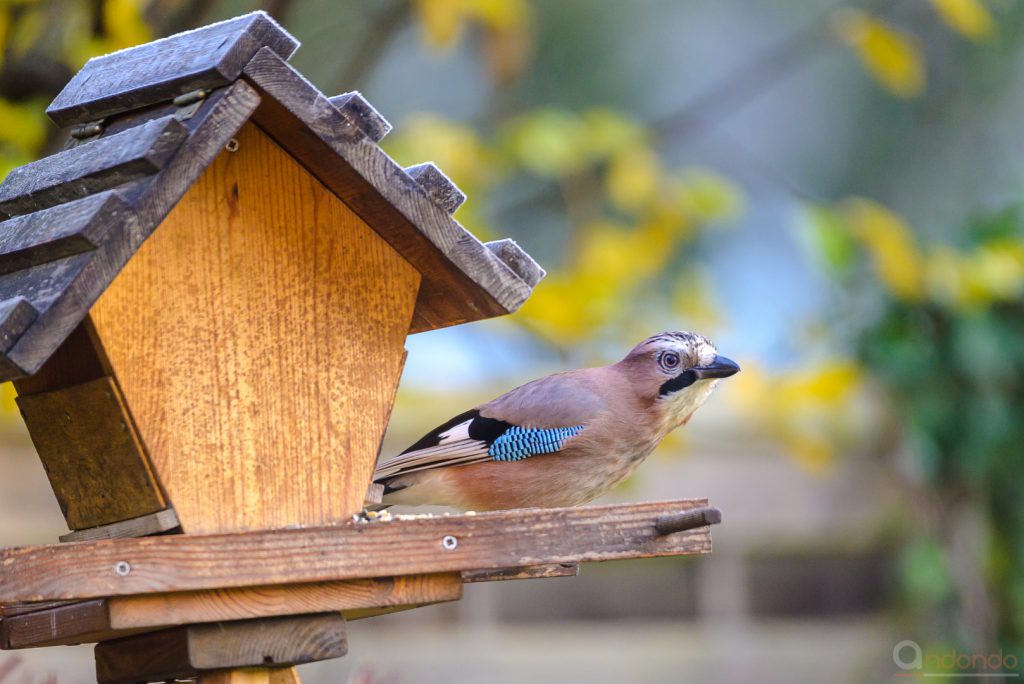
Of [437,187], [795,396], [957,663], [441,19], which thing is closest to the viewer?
[437,187]

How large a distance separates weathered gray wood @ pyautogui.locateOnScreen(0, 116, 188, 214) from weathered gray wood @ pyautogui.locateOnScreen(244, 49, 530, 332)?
0.23 meters

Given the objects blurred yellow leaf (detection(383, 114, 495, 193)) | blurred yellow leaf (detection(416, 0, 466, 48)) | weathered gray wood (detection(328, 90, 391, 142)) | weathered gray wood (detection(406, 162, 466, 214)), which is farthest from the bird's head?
blurred yellow leaf (detection(383, 114, 495, 193))

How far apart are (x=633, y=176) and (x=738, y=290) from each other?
706cm

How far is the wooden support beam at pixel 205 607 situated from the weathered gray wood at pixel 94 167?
822 mm

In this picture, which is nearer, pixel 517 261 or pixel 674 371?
pixel 517 261

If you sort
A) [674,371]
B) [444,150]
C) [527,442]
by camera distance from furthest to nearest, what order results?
[444,150], [674,371], [527,442]

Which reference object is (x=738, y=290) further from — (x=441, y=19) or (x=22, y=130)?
(x=22, y=130)

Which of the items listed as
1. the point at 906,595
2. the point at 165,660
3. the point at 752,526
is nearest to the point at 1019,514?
the point at 906,595

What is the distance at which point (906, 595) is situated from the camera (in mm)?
7727

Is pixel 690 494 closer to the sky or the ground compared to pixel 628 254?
closer to the ground

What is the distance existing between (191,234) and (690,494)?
5.09m

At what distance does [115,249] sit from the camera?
8.13ft

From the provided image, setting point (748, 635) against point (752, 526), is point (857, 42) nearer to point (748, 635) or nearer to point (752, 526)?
point (752, 526)

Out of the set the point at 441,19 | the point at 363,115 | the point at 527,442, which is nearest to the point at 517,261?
the point at 363,115
